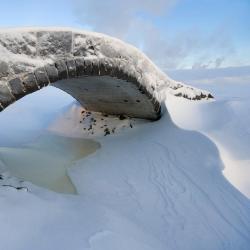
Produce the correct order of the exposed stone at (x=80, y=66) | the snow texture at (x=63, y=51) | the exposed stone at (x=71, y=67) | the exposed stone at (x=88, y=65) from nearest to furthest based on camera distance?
the snow texture at (x=63, y=51), the exposed stone at (x=71, y=67), the exposed stone at (x=80, y=66), the exposed stone at (x=88, y=65)

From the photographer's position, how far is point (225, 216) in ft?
11.9

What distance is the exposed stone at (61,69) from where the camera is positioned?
14.4 feet

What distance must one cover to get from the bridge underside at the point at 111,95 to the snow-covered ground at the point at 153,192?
0.28 metres

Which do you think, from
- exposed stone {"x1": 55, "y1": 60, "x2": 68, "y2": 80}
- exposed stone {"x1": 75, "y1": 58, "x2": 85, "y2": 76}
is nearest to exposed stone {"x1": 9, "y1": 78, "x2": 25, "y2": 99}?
exposed stone {"x1": 55, "y1": 60, "x2": 68, "y2": 80}

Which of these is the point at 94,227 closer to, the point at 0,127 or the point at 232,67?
the point at 0,127

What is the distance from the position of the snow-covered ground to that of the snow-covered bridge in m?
0.45

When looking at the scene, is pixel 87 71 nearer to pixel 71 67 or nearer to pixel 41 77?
pixel 71 67

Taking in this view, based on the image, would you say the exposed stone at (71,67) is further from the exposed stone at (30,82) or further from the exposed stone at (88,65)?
the exposed stone at (30,82)

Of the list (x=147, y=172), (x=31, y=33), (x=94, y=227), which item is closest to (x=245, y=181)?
(x=147, y=172)

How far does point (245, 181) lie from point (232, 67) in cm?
1869

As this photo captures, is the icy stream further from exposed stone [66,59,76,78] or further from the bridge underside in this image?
exposed stone [66,59,76,78]

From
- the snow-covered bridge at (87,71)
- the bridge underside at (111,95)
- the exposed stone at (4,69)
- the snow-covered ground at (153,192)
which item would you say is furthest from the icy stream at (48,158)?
the exposed stone at (4,69)

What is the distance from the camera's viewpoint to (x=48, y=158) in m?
5.80

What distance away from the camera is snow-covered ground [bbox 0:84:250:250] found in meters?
2.98
